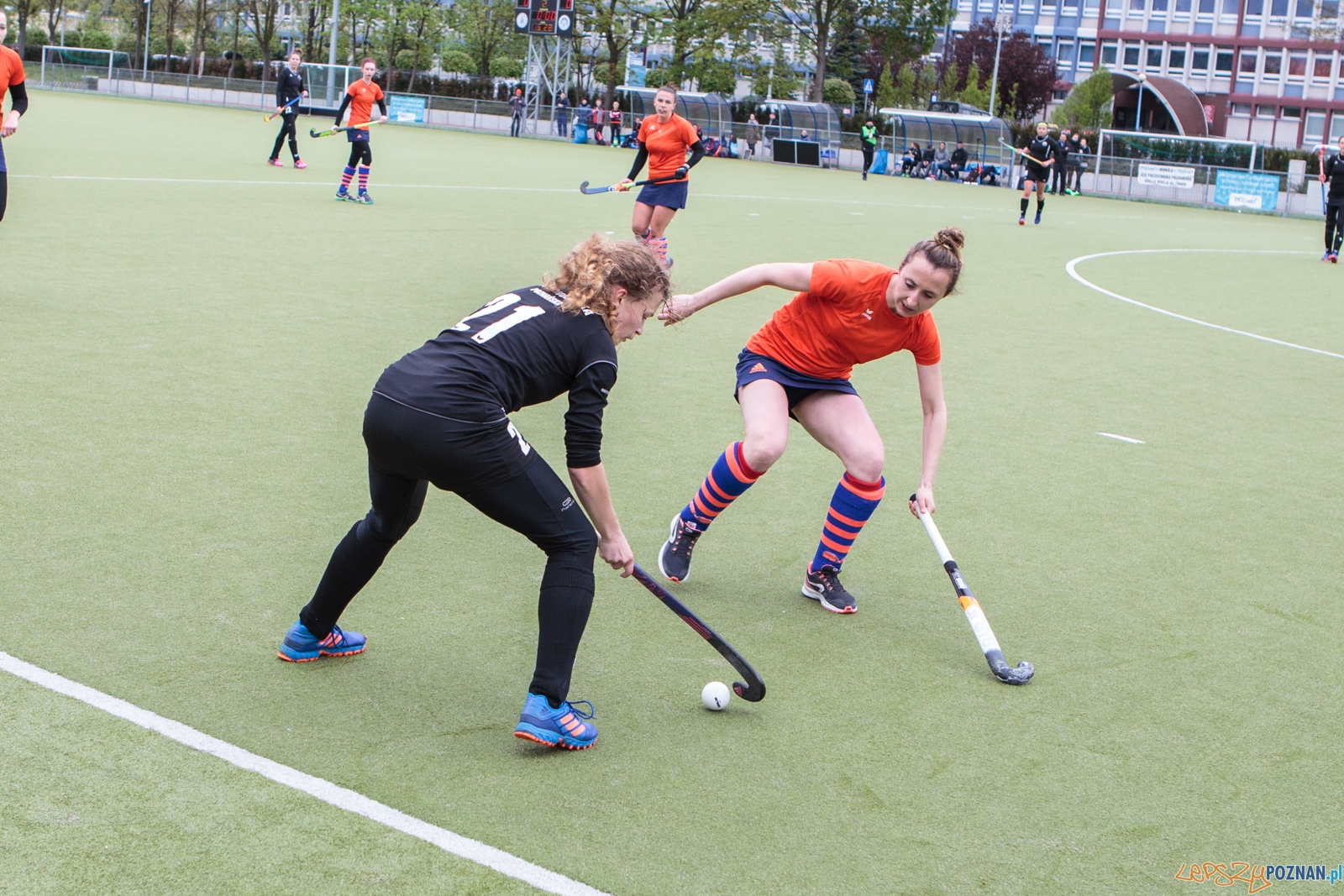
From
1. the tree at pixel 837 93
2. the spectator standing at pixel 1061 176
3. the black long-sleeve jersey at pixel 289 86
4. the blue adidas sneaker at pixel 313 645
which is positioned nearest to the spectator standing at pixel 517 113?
the spectator standing at pixel 1061 176

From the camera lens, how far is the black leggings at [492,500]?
12.0ft

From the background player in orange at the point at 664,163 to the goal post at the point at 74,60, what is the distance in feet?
158

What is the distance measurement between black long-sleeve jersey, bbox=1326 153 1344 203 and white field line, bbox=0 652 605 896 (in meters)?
21.4

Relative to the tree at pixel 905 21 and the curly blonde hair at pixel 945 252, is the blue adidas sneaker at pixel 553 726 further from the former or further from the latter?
the tree at pixel 905 21

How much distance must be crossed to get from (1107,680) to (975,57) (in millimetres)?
76885

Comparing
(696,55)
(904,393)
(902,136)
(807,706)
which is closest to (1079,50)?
(696,55)

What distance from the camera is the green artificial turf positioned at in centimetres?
344

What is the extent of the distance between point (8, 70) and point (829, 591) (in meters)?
7.47

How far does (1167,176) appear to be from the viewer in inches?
1560

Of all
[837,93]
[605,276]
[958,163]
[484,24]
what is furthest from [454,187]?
[484,24]

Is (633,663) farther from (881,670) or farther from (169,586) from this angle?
(169,586)

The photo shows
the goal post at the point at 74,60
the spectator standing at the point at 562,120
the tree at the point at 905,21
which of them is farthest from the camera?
the tree at the point at 905,21

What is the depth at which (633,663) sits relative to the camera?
15.2 feet

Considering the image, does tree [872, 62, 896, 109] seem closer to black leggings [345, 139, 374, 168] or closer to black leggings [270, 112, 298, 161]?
black leggings [270, 112, 298, 161]
